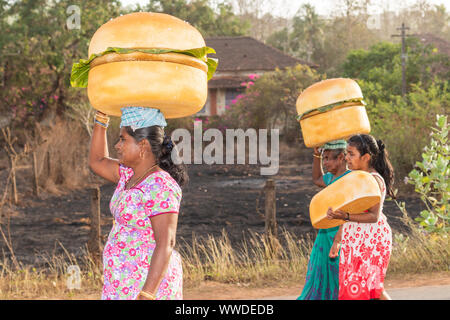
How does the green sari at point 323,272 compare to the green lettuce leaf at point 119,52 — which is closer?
the green lettuce leaf at point 119,52

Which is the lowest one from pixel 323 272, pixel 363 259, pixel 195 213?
pixel 195 213

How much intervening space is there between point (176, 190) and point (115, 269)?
0.49 metres

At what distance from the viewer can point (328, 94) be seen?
4.81 metres

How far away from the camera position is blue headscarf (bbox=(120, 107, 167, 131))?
314 centimetres

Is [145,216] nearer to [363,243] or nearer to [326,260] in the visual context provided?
[363,243]

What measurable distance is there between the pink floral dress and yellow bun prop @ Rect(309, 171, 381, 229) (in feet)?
5.07

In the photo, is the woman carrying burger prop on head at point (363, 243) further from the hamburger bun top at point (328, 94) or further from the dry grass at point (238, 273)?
the dry grass at point (238, 273)

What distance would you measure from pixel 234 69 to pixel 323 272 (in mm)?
30875

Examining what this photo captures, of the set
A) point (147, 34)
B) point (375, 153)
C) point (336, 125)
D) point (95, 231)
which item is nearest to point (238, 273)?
point (95, 231)

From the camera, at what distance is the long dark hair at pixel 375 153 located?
4.56 meters

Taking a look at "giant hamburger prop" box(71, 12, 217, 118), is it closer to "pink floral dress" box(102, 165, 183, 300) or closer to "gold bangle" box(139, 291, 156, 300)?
"pink floral dress" box(102, 165, 183, 300)
